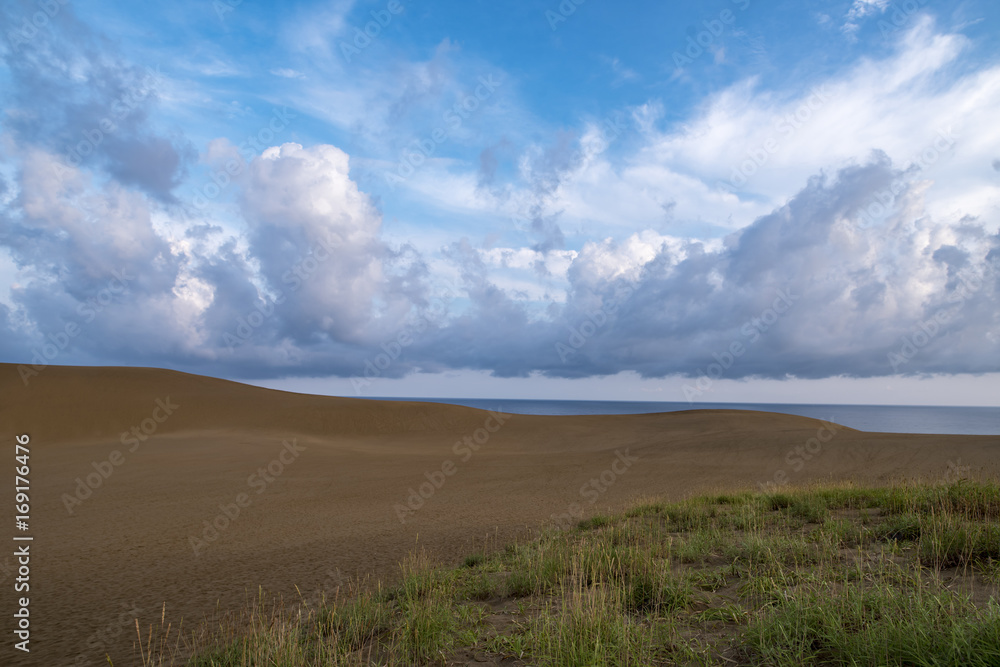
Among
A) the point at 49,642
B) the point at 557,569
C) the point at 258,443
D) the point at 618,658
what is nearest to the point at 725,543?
the point at 557,569

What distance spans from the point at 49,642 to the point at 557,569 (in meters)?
6.57

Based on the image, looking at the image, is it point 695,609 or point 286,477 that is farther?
point 286,477

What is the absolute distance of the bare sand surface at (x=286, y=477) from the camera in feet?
28.5

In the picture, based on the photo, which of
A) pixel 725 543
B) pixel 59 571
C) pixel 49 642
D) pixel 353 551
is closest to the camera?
pixel 49 642

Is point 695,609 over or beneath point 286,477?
over

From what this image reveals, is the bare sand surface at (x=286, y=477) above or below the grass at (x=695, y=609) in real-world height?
below

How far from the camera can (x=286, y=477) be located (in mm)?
21391

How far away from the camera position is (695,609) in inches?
200

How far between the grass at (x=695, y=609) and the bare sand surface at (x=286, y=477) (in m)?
2.35

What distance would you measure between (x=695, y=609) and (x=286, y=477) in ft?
65.9

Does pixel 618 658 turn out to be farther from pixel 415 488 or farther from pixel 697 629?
pixel 415 488

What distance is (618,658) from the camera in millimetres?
4020

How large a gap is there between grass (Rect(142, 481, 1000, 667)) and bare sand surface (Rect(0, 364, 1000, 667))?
7.72 feet

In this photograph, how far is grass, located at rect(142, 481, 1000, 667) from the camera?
150 inches
